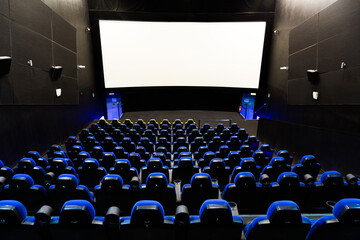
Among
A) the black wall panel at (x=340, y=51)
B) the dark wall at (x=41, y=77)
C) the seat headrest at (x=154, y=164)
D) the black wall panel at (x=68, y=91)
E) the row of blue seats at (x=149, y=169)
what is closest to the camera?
the row of blue seats at (x=149, y=169)

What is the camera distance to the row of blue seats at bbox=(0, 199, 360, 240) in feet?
6.98

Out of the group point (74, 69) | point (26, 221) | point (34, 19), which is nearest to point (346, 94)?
point (26, 221)

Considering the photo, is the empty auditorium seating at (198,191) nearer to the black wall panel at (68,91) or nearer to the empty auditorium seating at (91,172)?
the empty auditorium seating at (91,172)

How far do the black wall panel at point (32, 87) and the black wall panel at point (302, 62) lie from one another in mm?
8794

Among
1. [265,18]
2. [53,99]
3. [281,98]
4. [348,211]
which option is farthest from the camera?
[265,18]

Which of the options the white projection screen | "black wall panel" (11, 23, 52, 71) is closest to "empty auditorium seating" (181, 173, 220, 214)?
"black wall panel" (11, 23, 52, 71)

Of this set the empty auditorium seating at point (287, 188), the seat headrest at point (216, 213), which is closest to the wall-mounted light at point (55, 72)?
the empty auditorium seating at point (287, 188)

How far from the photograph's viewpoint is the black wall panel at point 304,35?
8.15 metres

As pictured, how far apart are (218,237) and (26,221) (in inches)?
69.5

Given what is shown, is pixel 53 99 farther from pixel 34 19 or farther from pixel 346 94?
pixel 346 94

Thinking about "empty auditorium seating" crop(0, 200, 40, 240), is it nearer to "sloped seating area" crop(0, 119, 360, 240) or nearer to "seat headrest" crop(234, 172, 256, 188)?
"sloped seating area" crop(0, 119, 360, 240)

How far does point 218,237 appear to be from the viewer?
228cm

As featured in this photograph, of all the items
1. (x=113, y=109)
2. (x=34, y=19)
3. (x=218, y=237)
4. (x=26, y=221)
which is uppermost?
(x=34, y=19)

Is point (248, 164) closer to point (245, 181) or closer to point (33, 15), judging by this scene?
point (245, 181)
